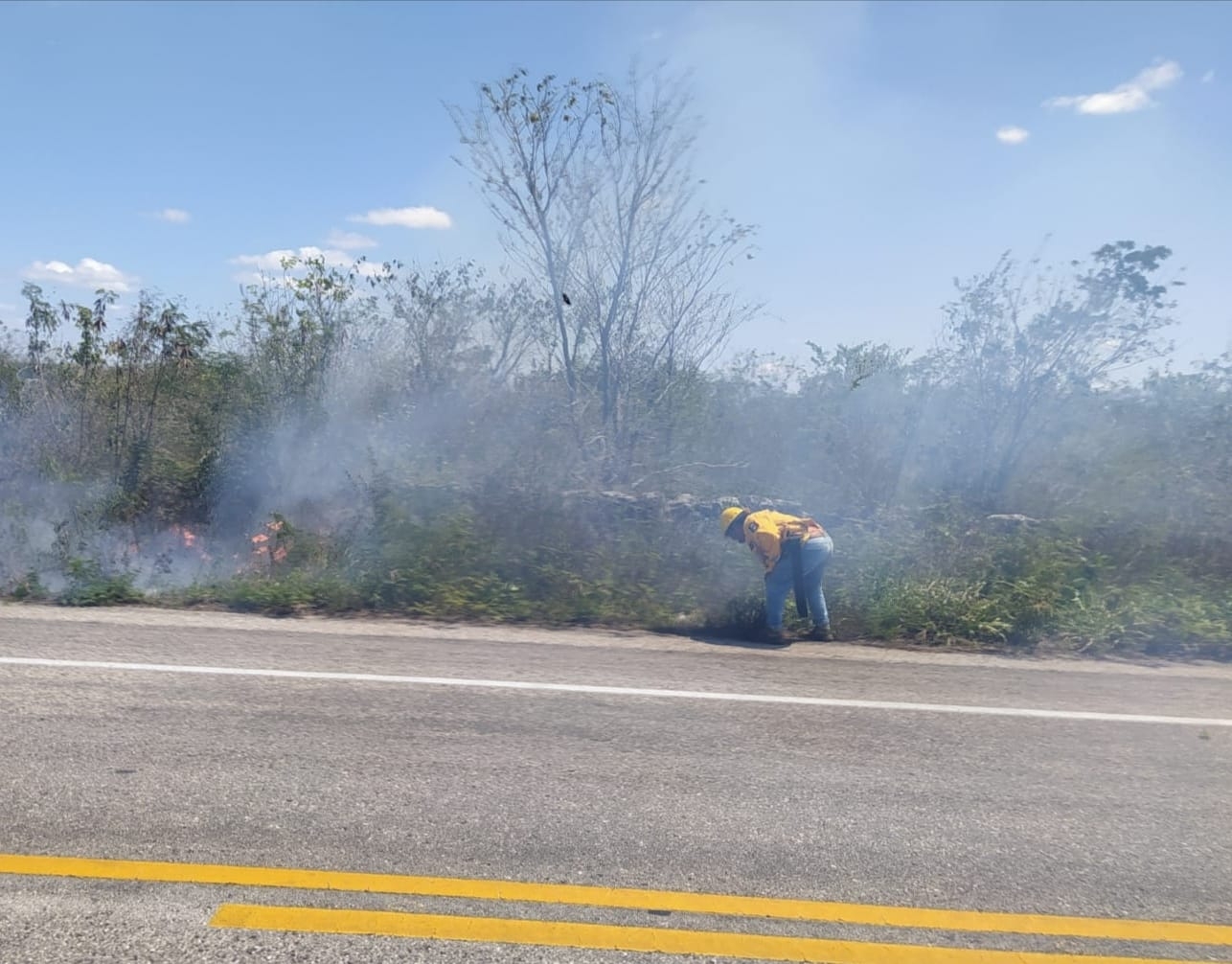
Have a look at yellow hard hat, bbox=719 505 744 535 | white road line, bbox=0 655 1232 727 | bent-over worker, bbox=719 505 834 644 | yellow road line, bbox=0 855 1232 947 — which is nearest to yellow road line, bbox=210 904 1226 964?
yellow road line, bbox=0 855 1232 947

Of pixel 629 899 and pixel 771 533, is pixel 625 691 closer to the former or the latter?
pixel 771 533

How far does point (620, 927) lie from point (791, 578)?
16.7 feet

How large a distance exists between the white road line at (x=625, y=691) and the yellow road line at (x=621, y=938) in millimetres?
2738

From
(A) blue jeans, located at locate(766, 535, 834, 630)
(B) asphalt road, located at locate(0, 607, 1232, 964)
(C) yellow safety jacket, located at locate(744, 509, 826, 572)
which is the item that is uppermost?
(C) yellow safety jacket, located at locate(744, 509, 826, 572)

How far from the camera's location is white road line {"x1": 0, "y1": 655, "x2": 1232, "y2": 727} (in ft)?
19.7

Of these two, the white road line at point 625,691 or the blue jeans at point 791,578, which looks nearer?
the white road line at point 625,691

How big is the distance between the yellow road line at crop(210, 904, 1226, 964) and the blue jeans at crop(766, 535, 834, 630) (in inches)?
192

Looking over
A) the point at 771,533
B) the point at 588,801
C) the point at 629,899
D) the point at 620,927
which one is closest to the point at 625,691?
the point at 588,801

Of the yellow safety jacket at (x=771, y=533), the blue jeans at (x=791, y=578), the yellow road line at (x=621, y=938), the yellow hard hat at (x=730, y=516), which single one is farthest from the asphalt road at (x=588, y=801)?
the yellow hard hat at (x=730, y=516)

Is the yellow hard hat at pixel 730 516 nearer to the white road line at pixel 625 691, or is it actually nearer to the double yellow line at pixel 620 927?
the white road line at pixel 625 691

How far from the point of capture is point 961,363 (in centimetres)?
1401

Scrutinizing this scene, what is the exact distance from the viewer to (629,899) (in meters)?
3.51

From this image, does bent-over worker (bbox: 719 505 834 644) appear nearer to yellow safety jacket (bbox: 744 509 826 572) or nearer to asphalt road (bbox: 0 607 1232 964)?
yellow safety jacket (bbox: 744 509 826 572)

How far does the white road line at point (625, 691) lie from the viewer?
19.7 feet
